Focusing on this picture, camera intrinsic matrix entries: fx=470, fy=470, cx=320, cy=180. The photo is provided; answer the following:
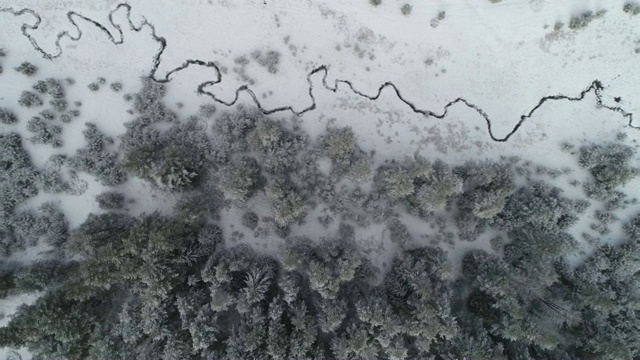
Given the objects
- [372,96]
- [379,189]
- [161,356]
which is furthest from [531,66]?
[161,356]

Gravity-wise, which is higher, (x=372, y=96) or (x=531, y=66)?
(x=531, y=66)

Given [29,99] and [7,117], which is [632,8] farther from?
[7,117]

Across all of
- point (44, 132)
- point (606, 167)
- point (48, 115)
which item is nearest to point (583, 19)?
point (606, 167)

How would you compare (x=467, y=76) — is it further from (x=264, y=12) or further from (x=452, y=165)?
(x=264, y=12)

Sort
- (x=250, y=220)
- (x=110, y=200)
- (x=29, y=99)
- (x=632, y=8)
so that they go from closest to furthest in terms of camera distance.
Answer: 1. (x=632, y=8)
2. (x=250, y=220)
3. (x=110, y=200)
4. (x=29, y=99)

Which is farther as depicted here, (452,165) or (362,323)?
(452,165)

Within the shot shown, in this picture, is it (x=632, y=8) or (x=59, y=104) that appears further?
(x=59, y=104)

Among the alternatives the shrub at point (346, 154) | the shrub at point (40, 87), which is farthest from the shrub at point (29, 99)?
the shrub at point (346, 154)
